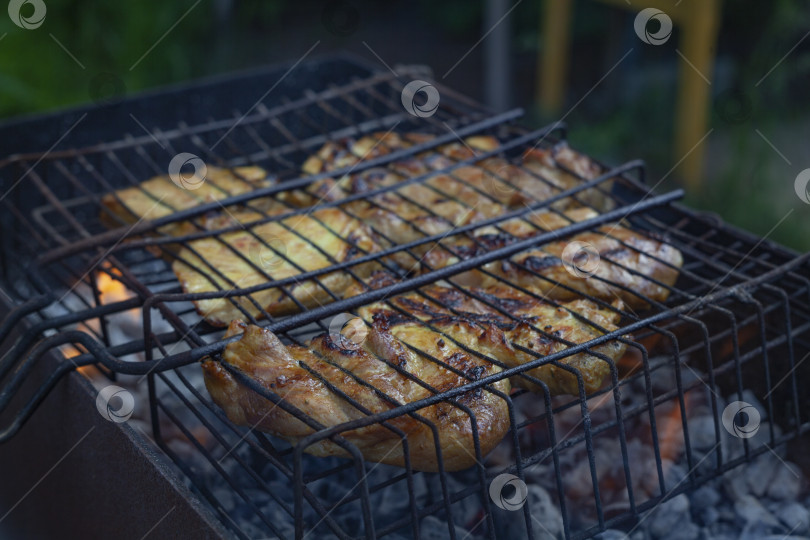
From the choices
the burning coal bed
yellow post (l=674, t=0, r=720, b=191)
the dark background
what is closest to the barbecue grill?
the burning coal bed

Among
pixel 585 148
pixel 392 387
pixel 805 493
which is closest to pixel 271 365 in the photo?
pixel 392 387

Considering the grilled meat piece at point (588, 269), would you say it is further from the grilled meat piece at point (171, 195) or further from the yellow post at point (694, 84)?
the yellow post at point (694, 84)

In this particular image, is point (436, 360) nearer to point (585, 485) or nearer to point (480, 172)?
point (585, 485)

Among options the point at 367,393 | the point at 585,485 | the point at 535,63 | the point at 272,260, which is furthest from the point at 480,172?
the point at 535,63

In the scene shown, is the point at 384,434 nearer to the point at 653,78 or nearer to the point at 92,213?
the point at 92,213

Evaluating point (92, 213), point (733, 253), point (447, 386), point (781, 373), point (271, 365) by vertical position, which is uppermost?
point (92, 213)

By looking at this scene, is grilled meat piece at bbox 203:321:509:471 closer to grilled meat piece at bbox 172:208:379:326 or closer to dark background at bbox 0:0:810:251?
grilled meat piece at bbox 172:208:379:326
